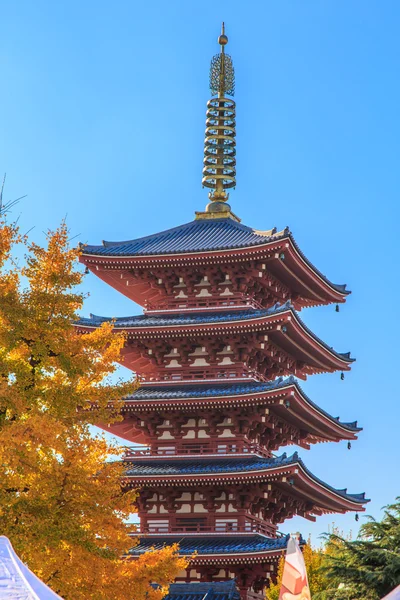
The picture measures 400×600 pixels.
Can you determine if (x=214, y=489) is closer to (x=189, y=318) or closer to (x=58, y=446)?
(x=189, y=318)

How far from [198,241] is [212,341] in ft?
16.0

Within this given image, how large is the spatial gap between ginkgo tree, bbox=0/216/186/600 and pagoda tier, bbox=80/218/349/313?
52.8 ft

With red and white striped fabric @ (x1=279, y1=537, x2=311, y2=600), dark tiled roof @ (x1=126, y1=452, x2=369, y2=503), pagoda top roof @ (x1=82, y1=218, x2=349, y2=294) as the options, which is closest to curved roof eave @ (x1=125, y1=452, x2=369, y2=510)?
dark tiled roof @ (x1=126, y1=452, x2=369, y2=503)

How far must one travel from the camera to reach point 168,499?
122 feet

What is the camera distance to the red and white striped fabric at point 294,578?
14750 mm

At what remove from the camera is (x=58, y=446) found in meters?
20.1

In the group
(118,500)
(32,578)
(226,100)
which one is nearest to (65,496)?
(118,500)

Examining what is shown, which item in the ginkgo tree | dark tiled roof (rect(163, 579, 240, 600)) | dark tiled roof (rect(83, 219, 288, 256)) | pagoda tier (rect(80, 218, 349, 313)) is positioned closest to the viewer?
the ginkgo tree

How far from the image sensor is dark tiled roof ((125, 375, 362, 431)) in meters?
36.4

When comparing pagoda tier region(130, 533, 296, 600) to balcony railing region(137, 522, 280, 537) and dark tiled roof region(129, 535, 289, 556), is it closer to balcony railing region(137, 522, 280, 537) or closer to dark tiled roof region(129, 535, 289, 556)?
dark tiled roof region(129, 535, 289, 556)

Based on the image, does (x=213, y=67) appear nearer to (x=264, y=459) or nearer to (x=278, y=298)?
(x=278, y=298)

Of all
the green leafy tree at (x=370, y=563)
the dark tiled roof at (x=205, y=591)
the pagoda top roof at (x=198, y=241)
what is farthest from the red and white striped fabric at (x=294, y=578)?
the pagoda top roof at (x=198, y=241)

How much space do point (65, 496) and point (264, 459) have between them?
56.8 ft

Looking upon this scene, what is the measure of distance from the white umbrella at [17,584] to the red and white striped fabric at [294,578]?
6381mm
